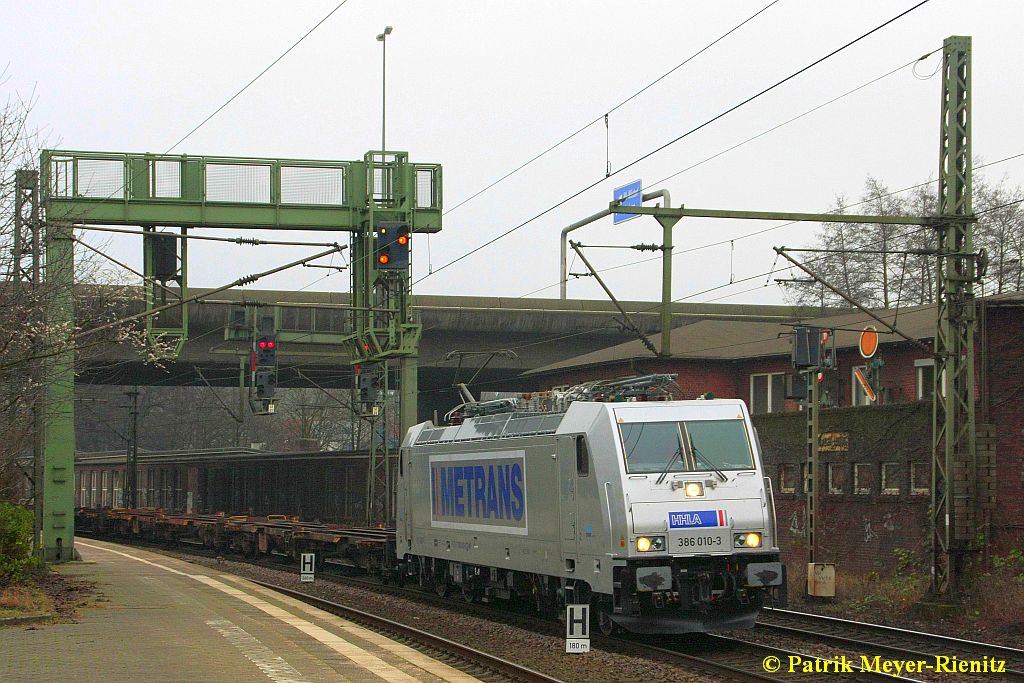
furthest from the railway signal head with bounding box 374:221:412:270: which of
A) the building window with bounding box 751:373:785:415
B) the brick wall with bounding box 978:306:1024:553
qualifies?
the building window with bounding box 751:373:785:415

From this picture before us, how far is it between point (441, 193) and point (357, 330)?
3.93 metres

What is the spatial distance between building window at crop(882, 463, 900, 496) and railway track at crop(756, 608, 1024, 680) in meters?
8.77

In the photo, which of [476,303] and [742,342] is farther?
[476,303]

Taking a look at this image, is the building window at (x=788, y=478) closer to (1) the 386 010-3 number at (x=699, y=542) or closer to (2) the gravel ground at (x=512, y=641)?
(2) the gravel ground at (x=512, y=641)

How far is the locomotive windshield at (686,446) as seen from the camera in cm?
1633

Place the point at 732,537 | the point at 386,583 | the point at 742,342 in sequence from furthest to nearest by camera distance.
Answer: the point at 742,342
the point at 386,583
the point at 732,537

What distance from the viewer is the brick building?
2459cm

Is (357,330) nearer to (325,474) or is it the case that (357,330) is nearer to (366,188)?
(366,188)

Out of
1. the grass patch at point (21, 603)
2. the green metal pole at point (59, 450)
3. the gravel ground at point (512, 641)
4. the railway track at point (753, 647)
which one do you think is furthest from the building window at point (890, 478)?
the grass patch at point (21, 603)

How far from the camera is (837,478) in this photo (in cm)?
3069

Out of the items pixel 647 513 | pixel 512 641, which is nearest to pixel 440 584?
pixel 512 641

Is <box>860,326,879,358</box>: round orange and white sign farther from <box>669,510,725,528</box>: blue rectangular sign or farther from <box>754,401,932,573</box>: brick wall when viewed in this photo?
<box>669,510,725,528</box>: blue rectangular sign

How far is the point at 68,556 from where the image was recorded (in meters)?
31.4

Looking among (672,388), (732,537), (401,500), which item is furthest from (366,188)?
(732,537)
